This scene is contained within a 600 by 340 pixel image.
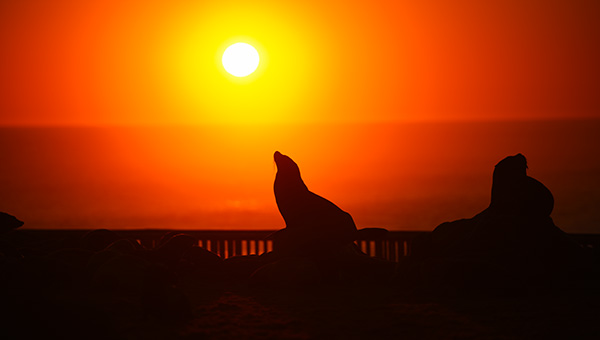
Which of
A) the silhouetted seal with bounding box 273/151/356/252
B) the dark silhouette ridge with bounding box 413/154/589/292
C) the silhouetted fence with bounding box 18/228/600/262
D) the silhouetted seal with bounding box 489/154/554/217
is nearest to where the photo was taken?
the dark silhouette ridge with bounding box 413/154/589/292

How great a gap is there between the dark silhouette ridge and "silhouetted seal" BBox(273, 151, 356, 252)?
1245mm

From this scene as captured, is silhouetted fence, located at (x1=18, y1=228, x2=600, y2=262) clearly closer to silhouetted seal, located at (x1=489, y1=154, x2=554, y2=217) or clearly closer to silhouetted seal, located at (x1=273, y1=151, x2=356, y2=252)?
silhouetted seal, located at (x1=273, y1=151, x2=356, y2=252)

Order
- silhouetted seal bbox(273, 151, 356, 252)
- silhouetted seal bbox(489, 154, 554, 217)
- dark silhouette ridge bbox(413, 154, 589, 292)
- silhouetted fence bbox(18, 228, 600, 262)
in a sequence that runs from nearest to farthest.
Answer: dark silhouette ridge bbox(413, 154, 589, 292)
silhouetted seal bbox(489, 154, 554, 217)
silhouetted seal bbox(273, 151, 356, 252)
silhouetted fence bbox(18, 228, 600, 262)

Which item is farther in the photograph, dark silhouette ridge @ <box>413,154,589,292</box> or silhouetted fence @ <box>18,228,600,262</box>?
silhouetted fence @ <box>18,228,600,262</box>

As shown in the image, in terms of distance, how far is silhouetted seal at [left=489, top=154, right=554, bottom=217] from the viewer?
1138cm

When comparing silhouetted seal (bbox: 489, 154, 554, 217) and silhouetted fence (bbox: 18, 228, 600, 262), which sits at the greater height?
silhouetted seal (bbox: 489, 154, 554, 217)

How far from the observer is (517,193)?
11477 mm

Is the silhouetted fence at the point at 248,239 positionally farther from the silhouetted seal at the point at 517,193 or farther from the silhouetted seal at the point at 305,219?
the silhouetted seal at the point at 517,193

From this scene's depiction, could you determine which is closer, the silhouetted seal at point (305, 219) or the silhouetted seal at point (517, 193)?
the silhouetted seal at point (517, 193)

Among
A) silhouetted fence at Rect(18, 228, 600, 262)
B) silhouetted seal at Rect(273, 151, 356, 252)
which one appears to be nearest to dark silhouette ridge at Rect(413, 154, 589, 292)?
silhouetted seal at Rect(273, 151, 356, 252)

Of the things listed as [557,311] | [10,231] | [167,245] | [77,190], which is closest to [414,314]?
[557,311]

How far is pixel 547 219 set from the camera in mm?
11375

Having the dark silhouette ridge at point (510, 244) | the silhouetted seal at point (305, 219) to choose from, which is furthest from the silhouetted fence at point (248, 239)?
the dark silhouette ridge at point (510, 244)

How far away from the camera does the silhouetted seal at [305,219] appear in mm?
11638
